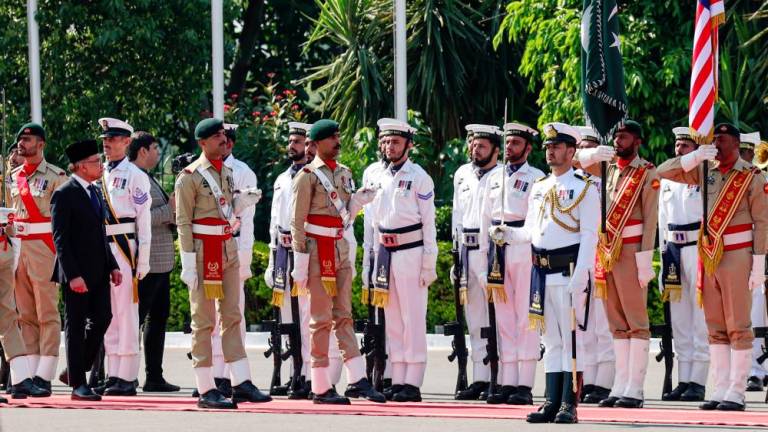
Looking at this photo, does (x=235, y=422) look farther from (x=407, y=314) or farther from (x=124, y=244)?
(x=124, y=244)

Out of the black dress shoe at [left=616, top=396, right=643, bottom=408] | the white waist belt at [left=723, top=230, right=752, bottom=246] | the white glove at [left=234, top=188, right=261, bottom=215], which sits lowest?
the black dress shoe at [left=616, top=396, right=643, bottom=408]

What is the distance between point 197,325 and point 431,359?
236 inches

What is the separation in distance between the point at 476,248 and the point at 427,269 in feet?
1.74

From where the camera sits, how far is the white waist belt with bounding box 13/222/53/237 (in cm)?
1633

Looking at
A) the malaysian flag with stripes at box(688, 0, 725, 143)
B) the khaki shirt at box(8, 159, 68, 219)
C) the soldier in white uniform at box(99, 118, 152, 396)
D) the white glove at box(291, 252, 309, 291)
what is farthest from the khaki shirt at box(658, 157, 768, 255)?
the khaki shirt at box(8, 159, 68, 219)

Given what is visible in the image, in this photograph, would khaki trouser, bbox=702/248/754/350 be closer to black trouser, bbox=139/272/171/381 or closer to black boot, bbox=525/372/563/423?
black boot, bbox=525/372/563/423

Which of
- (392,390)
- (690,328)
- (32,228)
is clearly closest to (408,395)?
(392,390)

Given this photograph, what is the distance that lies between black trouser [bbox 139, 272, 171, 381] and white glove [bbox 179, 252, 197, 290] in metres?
2.40

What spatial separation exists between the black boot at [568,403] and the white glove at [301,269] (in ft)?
8.15

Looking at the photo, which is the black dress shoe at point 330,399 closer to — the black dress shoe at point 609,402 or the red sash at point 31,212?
the black dress shoe at point 609,402

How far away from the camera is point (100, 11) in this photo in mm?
27766

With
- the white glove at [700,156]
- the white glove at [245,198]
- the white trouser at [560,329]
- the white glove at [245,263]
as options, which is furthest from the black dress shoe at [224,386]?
the white glove at [700,156]

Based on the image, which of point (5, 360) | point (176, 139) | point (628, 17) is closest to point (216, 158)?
point (5, 360)

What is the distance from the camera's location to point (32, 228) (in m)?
16.3
